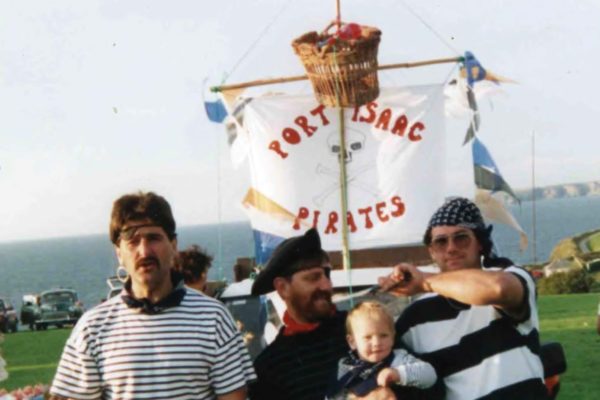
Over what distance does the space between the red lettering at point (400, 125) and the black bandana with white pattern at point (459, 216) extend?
35.6 feet

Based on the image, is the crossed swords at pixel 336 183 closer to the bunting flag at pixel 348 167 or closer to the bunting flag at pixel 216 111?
the bunting flag at pixel 348 167

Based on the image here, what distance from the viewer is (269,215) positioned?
14188 millimetres

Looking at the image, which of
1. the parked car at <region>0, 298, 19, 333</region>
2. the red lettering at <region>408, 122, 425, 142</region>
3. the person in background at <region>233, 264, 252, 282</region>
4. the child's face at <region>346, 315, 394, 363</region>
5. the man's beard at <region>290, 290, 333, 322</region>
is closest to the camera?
the child's face at <region>346, 315, 394, 363</region>

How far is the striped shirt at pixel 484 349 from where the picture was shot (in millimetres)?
3586

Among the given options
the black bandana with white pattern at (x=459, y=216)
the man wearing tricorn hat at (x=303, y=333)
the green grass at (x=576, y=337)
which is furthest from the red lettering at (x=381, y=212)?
the black bandana with white pattern at (x=459, y=216)

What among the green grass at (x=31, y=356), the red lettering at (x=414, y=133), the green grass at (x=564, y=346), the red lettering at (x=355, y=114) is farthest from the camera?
the red lettering at (x=414, y=133)

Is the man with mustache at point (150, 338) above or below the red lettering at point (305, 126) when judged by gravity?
below

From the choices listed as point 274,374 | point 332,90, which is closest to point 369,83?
point 332,90

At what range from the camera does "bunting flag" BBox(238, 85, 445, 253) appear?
550 inches

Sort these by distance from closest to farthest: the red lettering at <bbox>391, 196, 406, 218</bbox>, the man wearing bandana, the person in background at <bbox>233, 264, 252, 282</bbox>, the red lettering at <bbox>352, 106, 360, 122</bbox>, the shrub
Answer: the man wearing bandana
the person in background at <bbox>233, 264, 252, 282</bbox>
the red lettering at <bbox>352, 106, 360, 122</bbox>
the red lettering at <bbox>391, 196, 406, 218</bbox>
the shrub

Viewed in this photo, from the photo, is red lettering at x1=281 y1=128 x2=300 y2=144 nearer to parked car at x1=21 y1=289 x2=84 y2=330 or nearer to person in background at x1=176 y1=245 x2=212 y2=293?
person in background at x1=176 y1=245 x2=212 y2=293

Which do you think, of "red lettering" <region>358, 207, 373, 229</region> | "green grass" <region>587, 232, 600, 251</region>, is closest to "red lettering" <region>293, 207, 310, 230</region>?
"red lettering" <region>358, 207, 373, 229</region>

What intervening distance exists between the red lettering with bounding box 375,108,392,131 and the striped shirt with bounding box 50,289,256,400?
10.9 m

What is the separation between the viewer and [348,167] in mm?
14180
